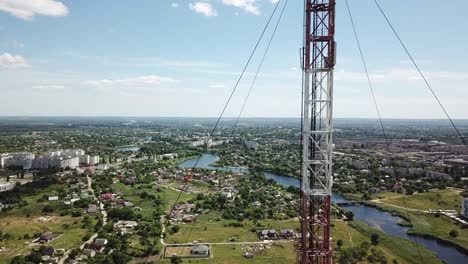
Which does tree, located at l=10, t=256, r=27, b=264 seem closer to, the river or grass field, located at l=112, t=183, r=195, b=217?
grass field, located at l=112, t=183, r=195, b=217

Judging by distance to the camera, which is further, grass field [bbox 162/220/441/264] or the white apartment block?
the white apartment block

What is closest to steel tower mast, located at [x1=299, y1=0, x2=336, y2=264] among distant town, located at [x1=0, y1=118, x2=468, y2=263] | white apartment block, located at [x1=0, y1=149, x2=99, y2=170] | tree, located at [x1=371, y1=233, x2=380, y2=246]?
distant town, located at [x1=0, y1=118, x2=468, y2=263]

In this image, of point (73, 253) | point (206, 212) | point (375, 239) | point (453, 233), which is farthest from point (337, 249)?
point (73, 253)

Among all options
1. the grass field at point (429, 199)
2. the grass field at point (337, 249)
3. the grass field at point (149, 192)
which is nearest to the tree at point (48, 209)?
the grass field at point (149, 192)

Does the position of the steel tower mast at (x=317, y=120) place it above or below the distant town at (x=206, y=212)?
above

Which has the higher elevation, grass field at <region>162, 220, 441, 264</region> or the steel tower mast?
the steel tower mast

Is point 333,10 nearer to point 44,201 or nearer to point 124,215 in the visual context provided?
point 124,215

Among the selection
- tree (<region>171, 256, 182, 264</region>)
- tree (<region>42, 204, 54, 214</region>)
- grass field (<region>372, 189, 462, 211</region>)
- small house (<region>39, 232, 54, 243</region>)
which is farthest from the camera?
grass field (<region>372, 189, 462, 211</region>)

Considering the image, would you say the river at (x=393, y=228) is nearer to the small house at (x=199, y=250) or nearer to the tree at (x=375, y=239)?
the tree at (x=375, y=239)

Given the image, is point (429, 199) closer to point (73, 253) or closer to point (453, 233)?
point (453, 233)

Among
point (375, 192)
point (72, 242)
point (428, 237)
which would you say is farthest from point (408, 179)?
point (72, 242)

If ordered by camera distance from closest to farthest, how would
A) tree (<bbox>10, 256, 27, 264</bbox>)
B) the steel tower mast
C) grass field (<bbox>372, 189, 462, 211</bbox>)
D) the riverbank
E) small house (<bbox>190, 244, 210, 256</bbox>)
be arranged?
1. the steel tower mast
2. tree (<bbox>10, 256, 27, 264</bbox>)
3. small house (<bbox>190, 244, 210, 256</bbox>)
4. the riverbank
5. grass field (<bbox>372, 189, 462, 211</bbox>)
